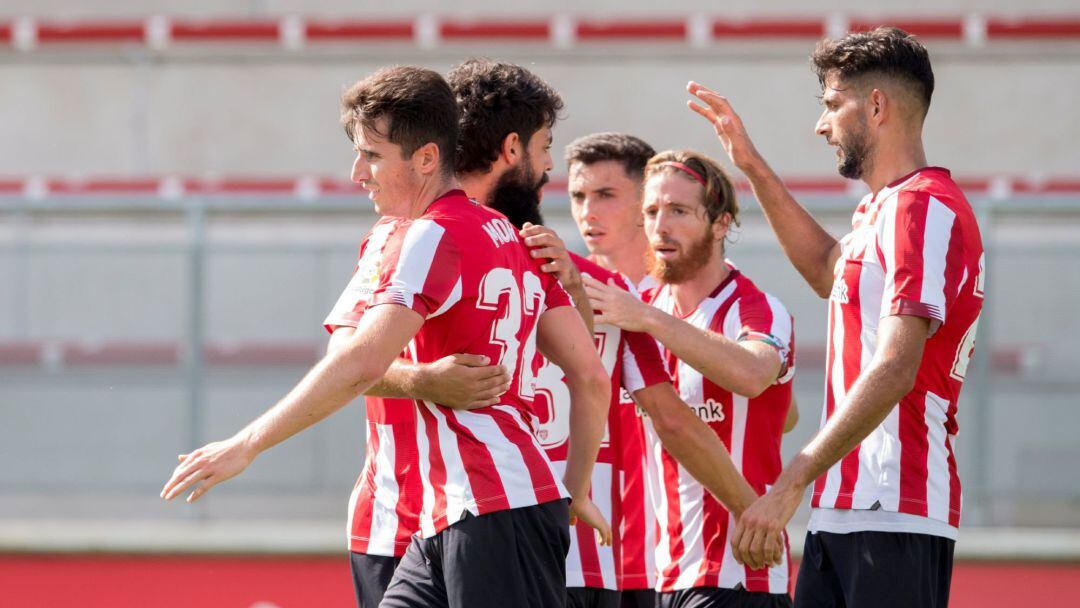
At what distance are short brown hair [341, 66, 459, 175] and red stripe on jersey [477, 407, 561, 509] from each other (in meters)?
0.56

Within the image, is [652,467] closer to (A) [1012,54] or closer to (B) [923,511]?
(B) [923,511]

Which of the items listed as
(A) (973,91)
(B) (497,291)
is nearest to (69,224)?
(B) (497,291)

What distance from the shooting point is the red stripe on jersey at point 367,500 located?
2.78m

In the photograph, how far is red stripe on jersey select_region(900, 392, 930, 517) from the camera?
9.53 feet

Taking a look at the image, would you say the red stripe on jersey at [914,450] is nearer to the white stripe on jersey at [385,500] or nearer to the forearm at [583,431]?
the forearm at [583,431]

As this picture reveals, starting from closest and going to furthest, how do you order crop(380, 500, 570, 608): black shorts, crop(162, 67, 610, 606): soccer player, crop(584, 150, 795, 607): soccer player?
crop(162, 67, 610, 606): soccer player
crop(380, 500, 570, 608): black shorts
crop(584, 150, 795, 607): soccer player

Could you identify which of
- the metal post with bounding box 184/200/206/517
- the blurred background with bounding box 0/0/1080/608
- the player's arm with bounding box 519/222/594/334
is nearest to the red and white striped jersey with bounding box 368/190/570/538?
the player's arm with bounding box 519/222/594/334

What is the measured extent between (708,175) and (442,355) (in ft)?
4.78

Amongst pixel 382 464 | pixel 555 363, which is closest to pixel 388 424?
pixel 382 464

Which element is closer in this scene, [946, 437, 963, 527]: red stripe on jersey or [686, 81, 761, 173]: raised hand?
[946, 437, 963, 527]: red stripe on jersey

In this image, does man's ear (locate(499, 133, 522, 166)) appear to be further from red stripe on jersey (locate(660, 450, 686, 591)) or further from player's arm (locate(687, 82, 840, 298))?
red stripe on jersey (locate(660, 450, 686, 591))

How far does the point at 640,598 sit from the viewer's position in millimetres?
3744

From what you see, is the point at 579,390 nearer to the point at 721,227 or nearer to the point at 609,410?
the point at 609,410

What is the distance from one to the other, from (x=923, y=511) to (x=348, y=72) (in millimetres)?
8135
